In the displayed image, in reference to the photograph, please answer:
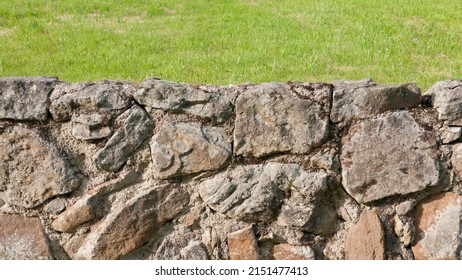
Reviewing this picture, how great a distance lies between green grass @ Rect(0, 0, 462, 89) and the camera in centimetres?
481

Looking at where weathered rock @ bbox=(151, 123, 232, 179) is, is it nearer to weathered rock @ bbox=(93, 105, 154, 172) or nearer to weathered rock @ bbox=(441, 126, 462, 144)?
weathered rock @ bbox=(93, 105, 154, 172)

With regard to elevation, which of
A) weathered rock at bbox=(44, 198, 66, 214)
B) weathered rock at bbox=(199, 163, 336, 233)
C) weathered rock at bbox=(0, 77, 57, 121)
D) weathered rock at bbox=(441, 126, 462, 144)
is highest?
weathered rock at bbox=(0, 77, 57, 121)

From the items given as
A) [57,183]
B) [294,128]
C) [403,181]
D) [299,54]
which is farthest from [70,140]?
[299,54]

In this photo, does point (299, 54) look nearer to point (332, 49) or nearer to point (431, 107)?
point (332, 49)

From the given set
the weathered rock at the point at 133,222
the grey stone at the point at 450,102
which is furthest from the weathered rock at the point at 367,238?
the weathered rock at the point at 133,222

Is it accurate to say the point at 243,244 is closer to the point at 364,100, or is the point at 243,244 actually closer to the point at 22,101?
the point at 364,100

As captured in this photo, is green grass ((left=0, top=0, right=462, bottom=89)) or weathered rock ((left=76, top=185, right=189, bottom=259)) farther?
green grass ((left=0, top=0, right=462, bottom=89))

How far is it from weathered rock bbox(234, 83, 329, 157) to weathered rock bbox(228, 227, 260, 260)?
1.27 ft

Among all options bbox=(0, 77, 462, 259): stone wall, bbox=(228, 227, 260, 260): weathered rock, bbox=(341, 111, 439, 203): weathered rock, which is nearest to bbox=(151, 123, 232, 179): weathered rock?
bbox=(0, 77, 462, 259): stone wall

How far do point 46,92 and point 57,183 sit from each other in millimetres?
401

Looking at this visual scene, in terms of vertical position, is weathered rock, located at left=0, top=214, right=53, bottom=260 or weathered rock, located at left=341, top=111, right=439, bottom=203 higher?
weathered rock, located at left=341, top=111, right=439, bottom=203

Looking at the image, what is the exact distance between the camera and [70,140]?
2887 mm

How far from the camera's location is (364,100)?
112 inches

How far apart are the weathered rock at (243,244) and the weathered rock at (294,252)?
0.10 metres
